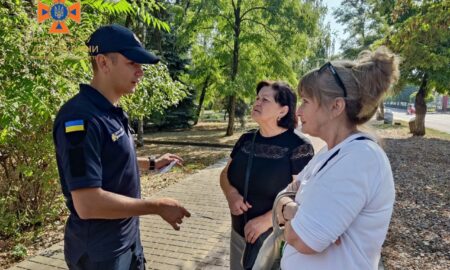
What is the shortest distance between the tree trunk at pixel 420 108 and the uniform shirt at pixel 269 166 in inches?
670

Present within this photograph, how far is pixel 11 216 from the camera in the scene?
4586 mm

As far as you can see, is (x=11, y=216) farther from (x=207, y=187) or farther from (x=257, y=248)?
(x=207, y=187)

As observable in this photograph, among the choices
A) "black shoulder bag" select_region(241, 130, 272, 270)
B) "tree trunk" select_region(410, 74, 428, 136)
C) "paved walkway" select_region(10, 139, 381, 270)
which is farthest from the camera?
"tree trunk" select_region(410, 74, 428, 136)

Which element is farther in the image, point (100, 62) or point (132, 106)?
point (132, 106)

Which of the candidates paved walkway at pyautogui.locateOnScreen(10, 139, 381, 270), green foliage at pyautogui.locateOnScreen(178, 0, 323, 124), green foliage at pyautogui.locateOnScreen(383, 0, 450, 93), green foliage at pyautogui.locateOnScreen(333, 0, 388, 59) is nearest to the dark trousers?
paved walkway at pyautogui.locateOnScreen(10, 139, 381, 270)

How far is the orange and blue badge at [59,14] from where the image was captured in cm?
393

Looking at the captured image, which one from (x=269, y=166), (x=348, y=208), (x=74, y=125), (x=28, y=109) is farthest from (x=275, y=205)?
(x=28, y=109)

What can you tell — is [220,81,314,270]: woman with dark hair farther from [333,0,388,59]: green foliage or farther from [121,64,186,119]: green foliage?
[333,0,388,59]: green foliage

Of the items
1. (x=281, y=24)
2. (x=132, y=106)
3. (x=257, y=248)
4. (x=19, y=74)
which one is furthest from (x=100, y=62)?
(x=281, y=24)

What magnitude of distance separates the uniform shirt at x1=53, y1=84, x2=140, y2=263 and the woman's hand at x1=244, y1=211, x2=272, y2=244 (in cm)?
81

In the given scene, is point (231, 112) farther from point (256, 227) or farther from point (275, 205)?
point (275, 205)

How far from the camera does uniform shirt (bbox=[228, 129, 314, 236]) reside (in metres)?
2.59

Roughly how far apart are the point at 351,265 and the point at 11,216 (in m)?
4.51

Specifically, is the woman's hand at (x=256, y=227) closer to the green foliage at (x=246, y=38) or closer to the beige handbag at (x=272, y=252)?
the beige handbag at (x=272, y=252)
